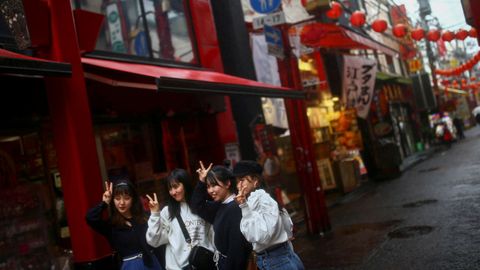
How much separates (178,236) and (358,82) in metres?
13.0

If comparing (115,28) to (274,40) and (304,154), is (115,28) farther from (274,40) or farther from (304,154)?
(304,154)

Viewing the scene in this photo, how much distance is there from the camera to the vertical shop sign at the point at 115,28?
8.76m

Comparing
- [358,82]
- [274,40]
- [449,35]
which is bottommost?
[358,82]

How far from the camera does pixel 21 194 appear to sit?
6137mm

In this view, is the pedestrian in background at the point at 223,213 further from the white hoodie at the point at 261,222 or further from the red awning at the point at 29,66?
the red awning at the point at 29,66

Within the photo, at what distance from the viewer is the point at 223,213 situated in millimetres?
3771

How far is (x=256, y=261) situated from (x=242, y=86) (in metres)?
3.59

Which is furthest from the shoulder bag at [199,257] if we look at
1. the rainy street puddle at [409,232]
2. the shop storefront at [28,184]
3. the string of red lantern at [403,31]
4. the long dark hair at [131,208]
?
the string of red lantern at [403,31]

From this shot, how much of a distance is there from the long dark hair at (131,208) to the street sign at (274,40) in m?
5.50

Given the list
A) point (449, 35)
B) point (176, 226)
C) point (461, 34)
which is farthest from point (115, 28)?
point (461, 34)

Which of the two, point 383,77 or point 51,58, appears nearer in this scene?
point 51,58

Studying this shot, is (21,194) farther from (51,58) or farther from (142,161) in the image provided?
(142,161)

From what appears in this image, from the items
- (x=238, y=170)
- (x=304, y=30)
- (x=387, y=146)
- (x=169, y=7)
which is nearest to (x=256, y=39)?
(x=304, y=30)

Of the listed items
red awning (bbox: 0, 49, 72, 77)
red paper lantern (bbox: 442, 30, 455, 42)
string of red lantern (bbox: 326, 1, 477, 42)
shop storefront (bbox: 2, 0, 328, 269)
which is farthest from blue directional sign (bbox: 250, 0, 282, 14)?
red paper lantern (bbox: 442, 30, 455, 42)
